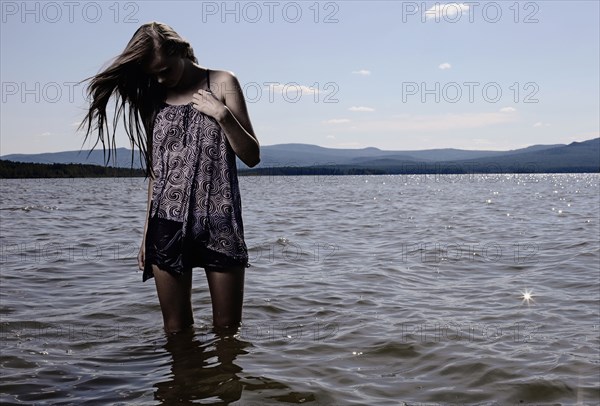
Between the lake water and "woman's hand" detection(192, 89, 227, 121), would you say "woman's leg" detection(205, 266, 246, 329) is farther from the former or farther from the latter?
"woman's hand" detection(192, 89, 227, 121)

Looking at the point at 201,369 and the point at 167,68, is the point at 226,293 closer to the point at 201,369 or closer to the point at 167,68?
the point at 201,369

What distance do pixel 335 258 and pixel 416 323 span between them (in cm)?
515

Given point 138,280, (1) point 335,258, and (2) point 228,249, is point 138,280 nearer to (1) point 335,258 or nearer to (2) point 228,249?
(1) point 335,258

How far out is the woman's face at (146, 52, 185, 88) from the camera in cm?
393

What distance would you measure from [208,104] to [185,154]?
39cm

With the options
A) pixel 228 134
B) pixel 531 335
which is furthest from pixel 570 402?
pixel 228 134

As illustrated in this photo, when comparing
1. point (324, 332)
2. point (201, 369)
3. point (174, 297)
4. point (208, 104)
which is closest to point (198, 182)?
point (208, 104)

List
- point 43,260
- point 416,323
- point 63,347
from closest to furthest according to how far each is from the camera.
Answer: point 63,347
point 416,323
point 43,260

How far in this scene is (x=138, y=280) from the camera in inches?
352

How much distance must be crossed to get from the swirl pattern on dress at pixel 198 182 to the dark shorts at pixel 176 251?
1.2 inches

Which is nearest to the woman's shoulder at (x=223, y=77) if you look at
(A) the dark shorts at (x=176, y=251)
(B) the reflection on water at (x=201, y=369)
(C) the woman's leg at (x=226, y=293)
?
(A) the dark shorts at (x=176, y=251)

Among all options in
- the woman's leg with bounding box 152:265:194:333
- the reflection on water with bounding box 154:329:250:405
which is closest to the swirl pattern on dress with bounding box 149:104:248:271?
the woman's leg with bounding box 152:265:194:333

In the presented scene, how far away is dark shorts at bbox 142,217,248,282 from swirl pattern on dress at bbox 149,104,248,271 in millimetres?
31

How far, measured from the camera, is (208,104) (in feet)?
12.8
